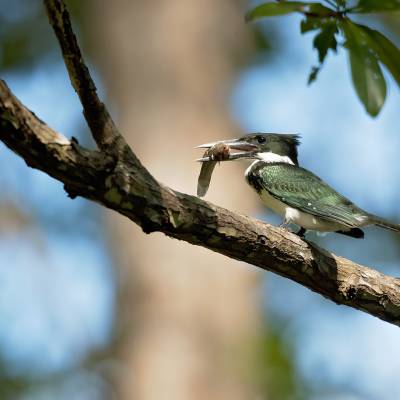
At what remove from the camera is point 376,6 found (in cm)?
252

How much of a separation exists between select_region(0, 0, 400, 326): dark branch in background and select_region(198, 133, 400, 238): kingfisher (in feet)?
2.77

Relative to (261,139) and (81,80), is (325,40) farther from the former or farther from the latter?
(261,139)

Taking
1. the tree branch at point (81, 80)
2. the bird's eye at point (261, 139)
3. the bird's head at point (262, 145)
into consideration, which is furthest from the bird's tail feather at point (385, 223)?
the tree branch at point (81, 80)

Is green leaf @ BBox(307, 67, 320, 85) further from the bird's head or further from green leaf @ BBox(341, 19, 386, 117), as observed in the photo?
the bird's head

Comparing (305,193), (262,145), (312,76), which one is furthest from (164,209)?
(262,145)

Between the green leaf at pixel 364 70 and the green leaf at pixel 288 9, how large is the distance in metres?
0.08

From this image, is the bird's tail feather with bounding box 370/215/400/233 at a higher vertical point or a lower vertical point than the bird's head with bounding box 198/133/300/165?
lower

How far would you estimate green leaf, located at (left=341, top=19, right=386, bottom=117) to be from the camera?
266 cm

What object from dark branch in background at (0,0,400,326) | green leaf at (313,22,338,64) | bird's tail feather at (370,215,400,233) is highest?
bird's tail feather at (370,215,400,233)

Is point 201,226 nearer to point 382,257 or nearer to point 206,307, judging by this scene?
point 206,307

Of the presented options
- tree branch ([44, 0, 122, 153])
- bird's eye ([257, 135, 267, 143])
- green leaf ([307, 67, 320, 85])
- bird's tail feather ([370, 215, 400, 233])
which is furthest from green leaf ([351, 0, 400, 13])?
bird's eye ([257, 135, 267, 143])

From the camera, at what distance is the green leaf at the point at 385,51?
2676 mm

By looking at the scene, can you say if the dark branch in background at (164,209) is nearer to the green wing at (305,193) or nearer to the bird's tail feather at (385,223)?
the bird's tail feather at (385,223)

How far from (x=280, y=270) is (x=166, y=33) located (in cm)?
602
